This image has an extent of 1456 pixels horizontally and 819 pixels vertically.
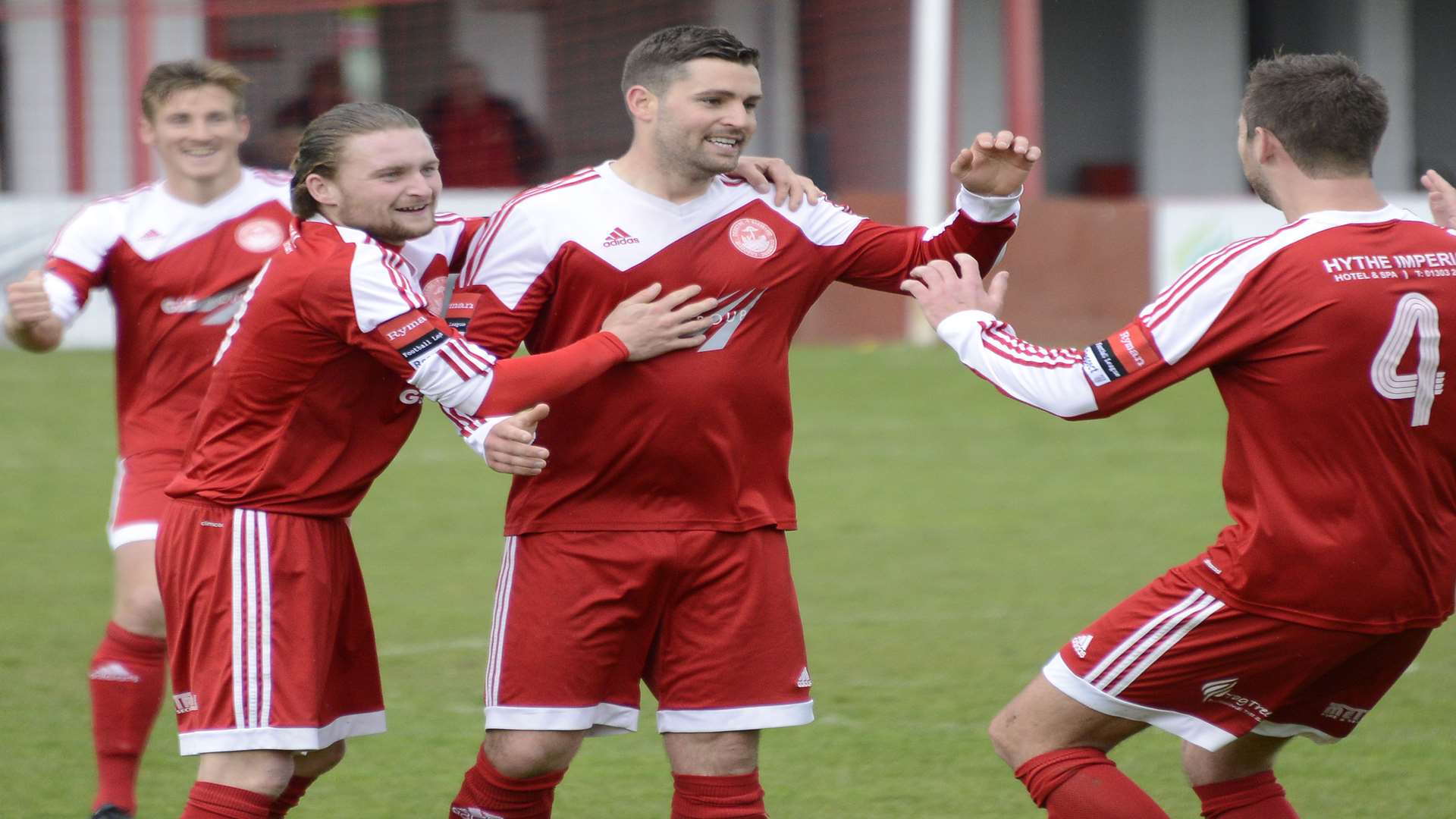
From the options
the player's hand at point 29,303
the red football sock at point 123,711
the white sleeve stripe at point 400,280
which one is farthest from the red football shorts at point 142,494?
the white sleeve stripe at point 400,280

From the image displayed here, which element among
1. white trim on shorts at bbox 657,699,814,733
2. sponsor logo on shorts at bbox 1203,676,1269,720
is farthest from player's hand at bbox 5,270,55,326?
sponsor logo on shorts at bbox 1203,676,1269,720

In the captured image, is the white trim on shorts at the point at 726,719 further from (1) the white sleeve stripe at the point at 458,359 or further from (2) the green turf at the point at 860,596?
(2) the green turf at the point at 860,596

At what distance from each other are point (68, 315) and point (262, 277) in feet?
4.26

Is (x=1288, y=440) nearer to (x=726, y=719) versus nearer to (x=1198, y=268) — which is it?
(x=1198, y=268)

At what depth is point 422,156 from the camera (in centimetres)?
412

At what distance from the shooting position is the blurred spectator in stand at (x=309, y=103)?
18672 mm

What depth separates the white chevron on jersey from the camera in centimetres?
423

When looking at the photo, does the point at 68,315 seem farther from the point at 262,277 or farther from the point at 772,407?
the point at 772,407

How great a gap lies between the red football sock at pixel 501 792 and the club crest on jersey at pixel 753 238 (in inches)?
52.0

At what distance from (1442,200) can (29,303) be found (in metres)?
3.63

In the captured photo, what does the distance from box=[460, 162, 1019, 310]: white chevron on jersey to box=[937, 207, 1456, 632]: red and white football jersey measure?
911 mm

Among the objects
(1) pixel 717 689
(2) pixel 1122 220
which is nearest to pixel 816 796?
(1) pixel 717 689

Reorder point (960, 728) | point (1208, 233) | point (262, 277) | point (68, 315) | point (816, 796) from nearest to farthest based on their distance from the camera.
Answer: point (262, 277), point (68, 315), point (816, 796), point (960, 728), point (1208, 233)

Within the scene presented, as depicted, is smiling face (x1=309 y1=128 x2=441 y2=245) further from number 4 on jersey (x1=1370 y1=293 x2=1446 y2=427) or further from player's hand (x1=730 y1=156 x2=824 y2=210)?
number 4 on jersey (x1=1370 y1=293 x2=1446 y2=427)
